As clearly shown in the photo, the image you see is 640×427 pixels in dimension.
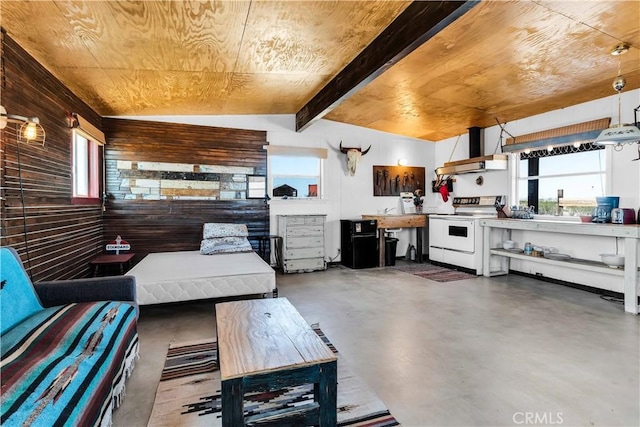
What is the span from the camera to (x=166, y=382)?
2.30m

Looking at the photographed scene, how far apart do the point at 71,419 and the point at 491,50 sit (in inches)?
170

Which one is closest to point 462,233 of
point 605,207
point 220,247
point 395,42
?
point 605,207

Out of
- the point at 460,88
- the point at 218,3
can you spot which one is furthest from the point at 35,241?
the point at 460,88

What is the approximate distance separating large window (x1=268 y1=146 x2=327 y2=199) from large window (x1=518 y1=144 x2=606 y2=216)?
12.2 feet

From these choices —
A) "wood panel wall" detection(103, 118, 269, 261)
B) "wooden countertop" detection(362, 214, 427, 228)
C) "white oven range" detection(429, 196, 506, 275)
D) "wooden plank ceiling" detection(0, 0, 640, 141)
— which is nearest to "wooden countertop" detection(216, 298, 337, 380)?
"wooden plank ceiling" detection(0, 0, 640, 141)

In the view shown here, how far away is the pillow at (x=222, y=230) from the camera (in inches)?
210

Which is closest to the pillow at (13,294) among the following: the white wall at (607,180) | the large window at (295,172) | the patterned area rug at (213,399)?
the patterned area rug at (213,399)

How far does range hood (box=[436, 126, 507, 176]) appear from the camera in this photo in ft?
18.7

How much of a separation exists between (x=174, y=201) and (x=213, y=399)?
417 centimetres

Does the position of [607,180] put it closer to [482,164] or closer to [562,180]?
[562,180]

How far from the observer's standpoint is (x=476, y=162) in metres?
5.88

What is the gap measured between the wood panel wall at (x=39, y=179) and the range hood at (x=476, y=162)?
6.19 meters

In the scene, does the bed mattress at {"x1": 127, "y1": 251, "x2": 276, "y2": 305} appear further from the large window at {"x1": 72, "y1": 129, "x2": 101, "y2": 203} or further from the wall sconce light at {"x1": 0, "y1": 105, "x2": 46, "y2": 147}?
the wall sconce light at {"x1": 0, "y1": 105, "x2": 46, "y2": 147}

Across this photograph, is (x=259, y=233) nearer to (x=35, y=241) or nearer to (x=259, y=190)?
(x=259, y=190)
